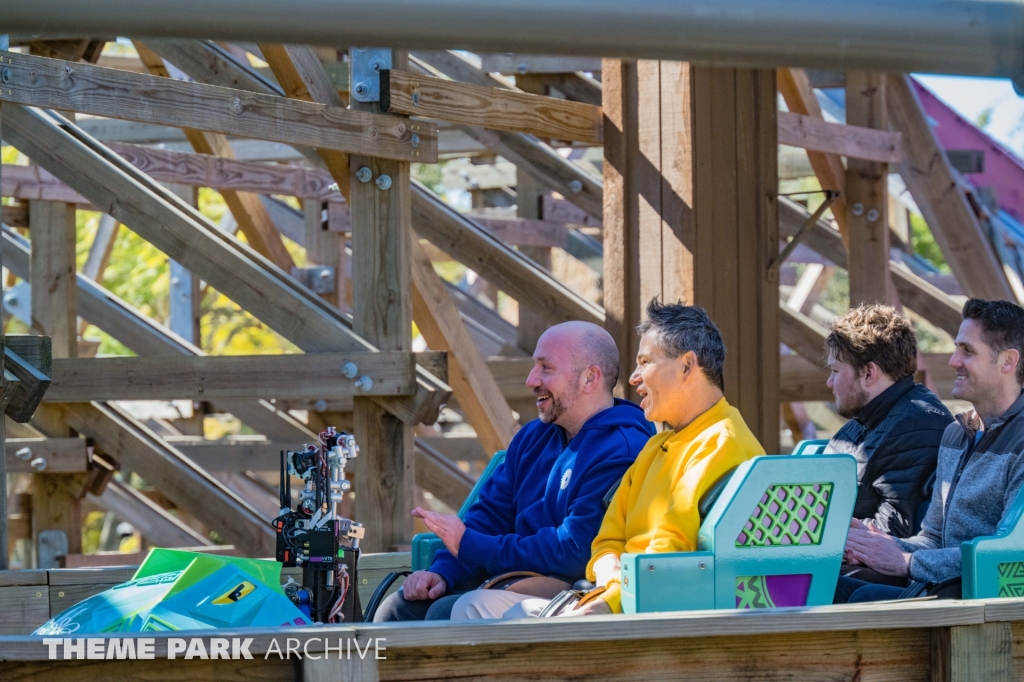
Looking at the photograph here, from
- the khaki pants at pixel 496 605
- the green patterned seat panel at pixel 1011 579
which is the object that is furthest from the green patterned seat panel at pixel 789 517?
the khaki pants at pixel 496 605

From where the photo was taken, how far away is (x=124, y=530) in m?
10.8

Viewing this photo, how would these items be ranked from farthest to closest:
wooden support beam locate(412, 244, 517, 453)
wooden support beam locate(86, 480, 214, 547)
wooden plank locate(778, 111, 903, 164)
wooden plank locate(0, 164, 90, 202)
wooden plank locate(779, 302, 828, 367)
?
wooden support beam locate(86, 480, 214, 547), wooden plank locate(779, 302, 828, 367), wooden plank locate(0, 164, 90, 202), wooden plank locate(778, 111, 903, 164), wooden support beam locate(412, 244, 517, 453)

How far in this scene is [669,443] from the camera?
2883 millimetres

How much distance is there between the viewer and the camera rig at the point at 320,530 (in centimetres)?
300

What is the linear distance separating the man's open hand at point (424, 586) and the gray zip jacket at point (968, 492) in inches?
45.0

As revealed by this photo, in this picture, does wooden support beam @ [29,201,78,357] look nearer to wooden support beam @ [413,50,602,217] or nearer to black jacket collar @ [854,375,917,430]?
wooden support beam @ [413,50,602,217]

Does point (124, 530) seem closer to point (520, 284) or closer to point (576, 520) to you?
point (520, 284)

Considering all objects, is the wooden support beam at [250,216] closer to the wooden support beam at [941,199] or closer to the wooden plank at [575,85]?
the wooden plank at [575,85]

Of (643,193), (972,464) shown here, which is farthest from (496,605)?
(643,193)

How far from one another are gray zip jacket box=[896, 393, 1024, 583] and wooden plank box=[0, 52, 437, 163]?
2126 millimetres

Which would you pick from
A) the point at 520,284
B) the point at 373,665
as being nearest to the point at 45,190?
the point at 520,284

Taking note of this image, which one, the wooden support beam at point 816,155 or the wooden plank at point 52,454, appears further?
the wooden support beam at point 816,155

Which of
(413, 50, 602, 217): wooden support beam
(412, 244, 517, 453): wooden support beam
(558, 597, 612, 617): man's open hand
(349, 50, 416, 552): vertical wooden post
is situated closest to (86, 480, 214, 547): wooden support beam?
(412, 244, 517, 453): wooden support beam

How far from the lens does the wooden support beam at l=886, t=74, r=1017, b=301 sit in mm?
6379
